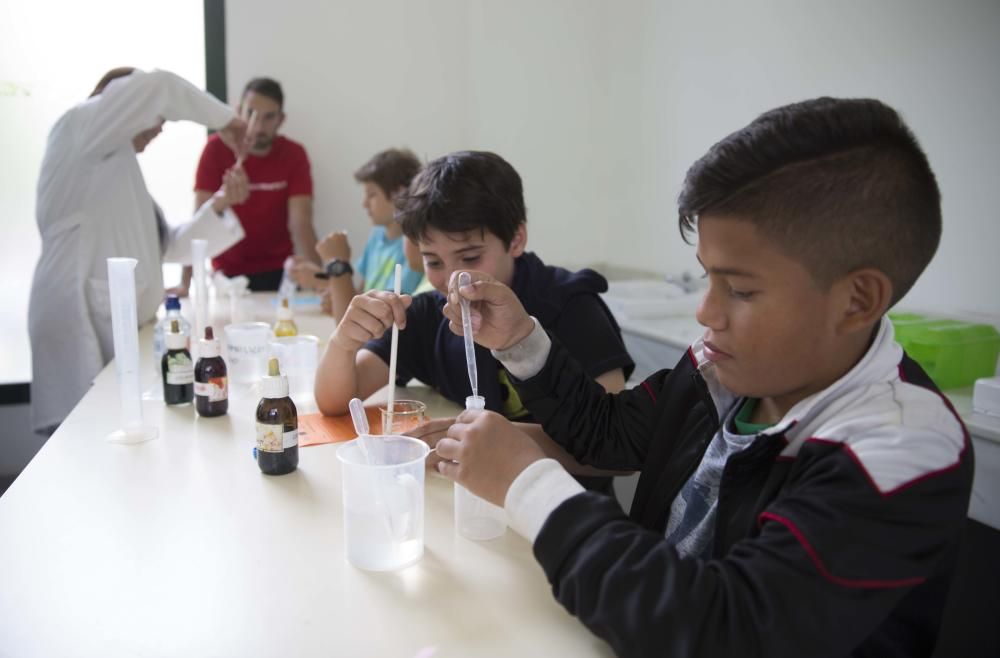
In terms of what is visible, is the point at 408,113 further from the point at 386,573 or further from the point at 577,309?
the point at 386,573

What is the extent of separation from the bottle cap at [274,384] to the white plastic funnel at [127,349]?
0.35 meters

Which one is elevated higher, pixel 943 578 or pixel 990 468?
pixel 943 578

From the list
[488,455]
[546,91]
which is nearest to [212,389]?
[488,455]

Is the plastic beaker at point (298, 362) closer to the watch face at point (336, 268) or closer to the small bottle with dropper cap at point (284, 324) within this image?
the small bottle with dropper cap at point (284, 324)

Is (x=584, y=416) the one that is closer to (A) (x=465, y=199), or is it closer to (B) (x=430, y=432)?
(B) (x=430, y=432)

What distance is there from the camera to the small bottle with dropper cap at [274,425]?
1.13 m

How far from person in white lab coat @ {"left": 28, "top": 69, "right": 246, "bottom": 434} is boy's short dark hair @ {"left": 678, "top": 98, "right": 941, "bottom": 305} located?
6.85 feet

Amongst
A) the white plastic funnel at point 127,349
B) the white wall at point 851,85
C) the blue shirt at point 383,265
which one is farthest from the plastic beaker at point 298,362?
the white wall at point 851,85

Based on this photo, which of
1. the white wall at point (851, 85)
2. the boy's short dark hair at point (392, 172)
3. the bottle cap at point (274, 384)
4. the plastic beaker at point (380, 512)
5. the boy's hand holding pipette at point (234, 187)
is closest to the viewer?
the plastic beaker at point (380, 512)

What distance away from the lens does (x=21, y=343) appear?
3.27m

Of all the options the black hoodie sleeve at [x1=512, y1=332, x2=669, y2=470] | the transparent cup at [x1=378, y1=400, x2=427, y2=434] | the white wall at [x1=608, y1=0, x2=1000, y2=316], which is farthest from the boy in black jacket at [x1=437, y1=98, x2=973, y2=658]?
the white wall at [x1=608, y1=0, x2=1000, y2=316]

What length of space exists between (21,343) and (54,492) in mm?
2670

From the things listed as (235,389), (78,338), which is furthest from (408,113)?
(235,389)

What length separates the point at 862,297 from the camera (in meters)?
0.74
